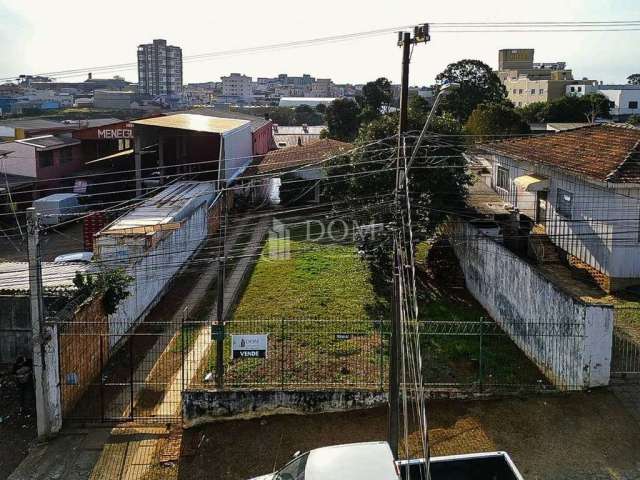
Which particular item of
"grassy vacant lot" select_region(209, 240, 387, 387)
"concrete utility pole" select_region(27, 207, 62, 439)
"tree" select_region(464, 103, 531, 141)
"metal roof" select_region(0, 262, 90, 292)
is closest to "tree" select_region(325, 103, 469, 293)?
"grassy vacant lot" select_region(209, 240, 387, 387)

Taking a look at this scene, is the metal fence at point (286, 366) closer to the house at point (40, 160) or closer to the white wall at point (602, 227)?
the white wall at point (602, 227)

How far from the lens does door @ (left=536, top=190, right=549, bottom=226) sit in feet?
74.1

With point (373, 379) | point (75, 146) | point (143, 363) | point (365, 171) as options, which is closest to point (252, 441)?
point (373, 379)

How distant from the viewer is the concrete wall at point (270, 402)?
12.7 metres

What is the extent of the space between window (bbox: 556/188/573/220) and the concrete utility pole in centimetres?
1485

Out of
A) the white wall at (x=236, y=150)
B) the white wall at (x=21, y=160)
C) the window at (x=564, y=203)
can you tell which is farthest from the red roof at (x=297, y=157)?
the window at (x=564, y=203)

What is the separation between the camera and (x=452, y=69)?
52.7 metres

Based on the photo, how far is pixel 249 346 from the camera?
43.3 feet

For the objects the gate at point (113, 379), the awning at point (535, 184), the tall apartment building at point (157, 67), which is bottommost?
the gate at point (113, 379)

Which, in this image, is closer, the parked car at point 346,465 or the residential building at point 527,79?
the parked car at point 346,465

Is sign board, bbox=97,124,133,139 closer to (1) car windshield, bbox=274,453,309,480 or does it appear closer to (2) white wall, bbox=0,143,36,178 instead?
(2) white wall, bbox=0,143,36,178

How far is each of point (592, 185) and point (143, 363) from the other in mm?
12824

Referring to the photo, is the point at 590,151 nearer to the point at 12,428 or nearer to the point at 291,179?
the point at 291,179

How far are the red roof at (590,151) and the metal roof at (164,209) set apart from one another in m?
10.7
